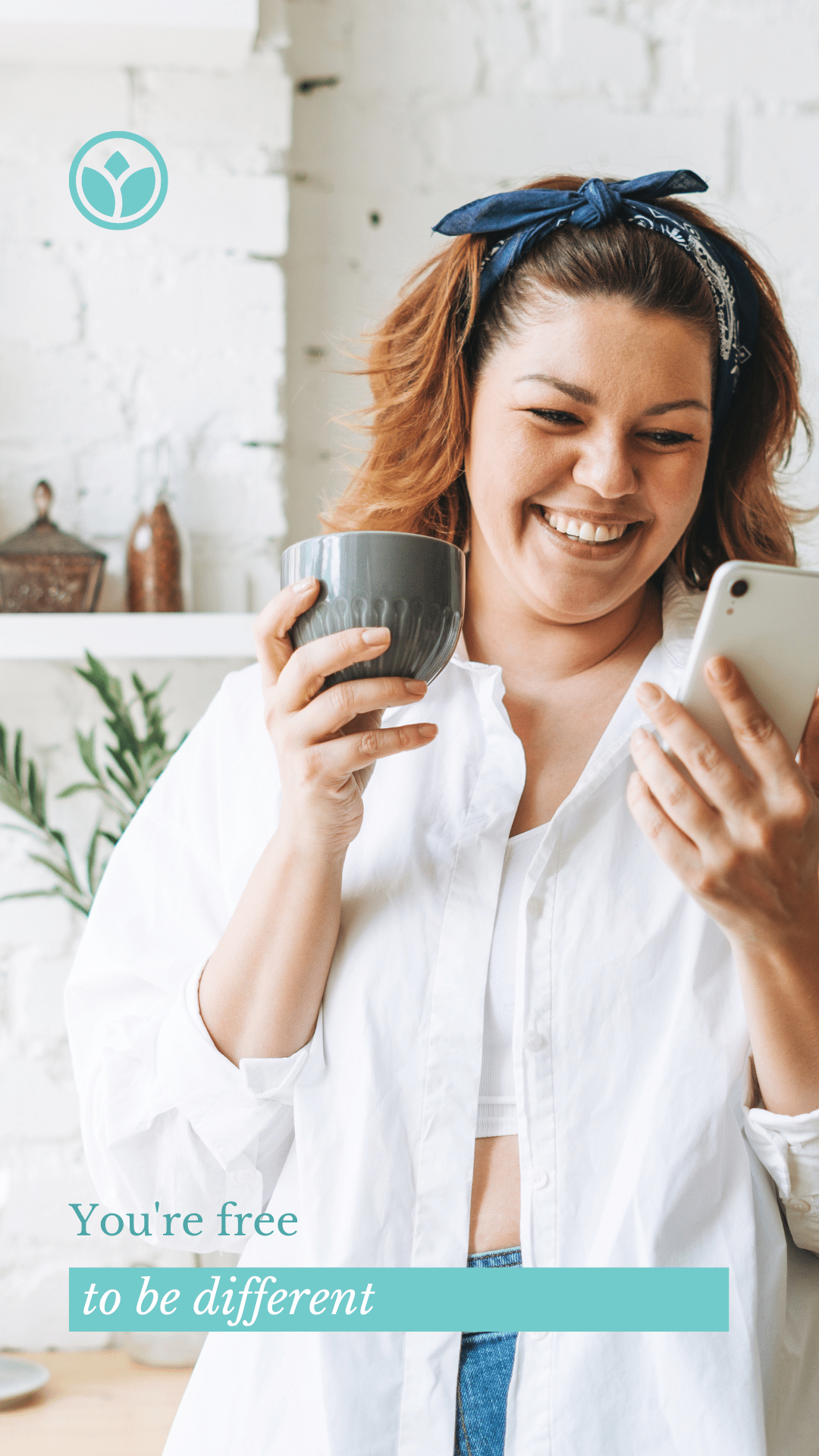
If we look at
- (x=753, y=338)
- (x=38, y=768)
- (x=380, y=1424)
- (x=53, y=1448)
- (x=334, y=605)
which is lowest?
(x=53, y=1448)

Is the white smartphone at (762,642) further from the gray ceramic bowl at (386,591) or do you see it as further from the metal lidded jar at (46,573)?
the metal lidded jar at (46,573)

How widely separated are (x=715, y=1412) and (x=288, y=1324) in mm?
284

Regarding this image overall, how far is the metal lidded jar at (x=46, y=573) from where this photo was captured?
1.44 meters

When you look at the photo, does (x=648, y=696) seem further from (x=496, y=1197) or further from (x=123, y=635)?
(x=123, y=635)

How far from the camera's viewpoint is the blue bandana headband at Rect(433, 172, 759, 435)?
828mm

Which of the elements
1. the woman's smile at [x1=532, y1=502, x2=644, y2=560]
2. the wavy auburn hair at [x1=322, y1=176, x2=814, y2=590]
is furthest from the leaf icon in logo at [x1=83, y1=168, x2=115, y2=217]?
the woman's smile at [x1=532, y1=502, x2=644, y2=560]

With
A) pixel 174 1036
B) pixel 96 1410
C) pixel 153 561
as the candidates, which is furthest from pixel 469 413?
pixel 96 1410

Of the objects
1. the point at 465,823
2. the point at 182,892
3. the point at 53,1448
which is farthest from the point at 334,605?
the point at 53,1448

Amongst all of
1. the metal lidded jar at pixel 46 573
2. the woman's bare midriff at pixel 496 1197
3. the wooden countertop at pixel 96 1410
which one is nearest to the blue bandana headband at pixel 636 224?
the woman's bare midriff at pixel 496 1197

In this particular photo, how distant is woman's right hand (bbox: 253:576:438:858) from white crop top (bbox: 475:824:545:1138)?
13cm

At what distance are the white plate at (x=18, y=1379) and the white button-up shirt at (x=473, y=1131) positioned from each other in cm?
74

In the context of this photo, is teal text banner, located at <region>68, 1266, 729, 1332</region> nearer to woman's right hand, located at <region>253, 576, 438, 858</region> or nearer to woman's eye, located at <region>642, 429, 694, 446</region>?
woman's right hand, located at <region>253, 576, 438, 858</region>

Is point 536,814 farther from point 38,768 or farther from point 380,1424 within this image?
point 38,768

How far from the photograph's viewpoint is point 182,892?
919 millimetres
